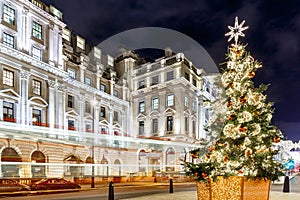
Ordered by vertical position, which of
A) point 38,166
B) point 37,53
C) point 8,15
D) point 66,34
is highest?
point 66,34

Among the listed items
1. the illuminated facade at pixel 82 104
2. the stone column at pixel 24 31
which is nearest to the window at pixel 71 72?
the illuminated facade at pixel 82 104

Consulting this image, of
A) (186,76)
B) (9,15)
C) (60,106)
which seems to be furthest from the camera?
(186,76)

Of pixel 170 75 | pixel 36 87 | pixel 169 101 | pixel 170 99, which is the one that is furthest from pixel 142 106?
pixel 36 87

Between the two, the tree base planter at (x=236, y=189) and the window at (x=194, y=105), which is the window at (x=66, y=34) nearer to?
the window at (x=194, y=105)

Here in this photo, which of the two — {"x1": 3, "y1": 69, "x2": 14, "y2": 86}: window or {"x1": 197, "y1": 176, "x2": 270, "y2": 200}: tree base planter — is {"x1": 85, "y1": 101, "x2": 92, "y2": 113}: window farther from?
{"x1": 197, "y1": 176, "x2": 270, "y2": 200}: tree base planter

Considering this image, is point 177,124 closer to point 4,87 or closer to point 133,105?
point 133,105

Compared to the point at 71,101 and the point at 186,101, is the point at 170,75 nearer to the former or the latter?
the point at 186,101

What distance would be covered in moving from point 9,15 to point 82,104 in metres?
12.0

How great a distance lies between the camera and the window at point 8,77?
2392 centimetres

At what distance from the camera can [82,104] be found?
33.0m

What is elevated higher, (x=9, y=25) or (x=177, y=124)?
(x=9, y=25)

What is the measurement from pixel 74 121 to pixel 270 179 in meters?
25.6

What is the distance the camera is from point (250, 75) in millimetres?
8828

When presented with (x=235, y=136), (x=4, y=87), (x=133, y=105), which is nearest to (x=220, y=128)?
(x=235, y=136)
